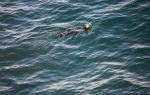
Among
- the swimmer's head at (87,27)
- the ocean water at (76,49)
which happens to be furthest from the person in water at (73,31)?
the ocean water at (76,49)

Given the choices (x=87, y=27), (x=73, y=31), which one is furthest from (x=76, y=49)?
(x=87, y=27)

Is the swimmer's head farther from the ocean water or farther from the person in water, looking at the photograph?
the ocean water

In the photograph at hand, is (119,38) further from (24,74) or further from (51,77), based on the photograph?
(24,74)

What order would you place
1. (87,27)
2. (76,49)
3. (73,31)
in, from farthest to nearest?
1. (73,31)
2. (87,27)
3. (76,49)

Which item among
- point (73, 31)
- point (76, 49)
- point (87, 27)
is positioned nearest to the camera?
point (76, 49)

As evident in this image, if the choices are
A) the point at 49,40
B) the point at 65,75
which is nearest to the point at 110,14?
the point at 49,40

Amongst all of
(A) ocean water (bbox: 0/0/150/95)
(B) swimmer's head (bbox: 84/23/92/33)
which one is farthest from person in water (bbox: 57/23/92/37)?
Result: (A) ocean water (bbox: 0/0/150/95)

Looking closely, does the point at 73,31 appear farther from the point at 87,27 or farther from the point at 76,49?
the point at 76,49

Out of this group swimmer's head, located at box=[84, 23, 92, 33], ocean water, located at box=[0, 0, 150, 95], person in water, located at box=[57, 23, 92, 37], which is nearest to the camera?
ocean water, located at box=[0, 0, 150, 95]

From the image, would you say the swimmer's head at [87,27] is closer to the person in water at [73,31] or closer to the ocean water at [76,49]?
the person in water at [73,31]
